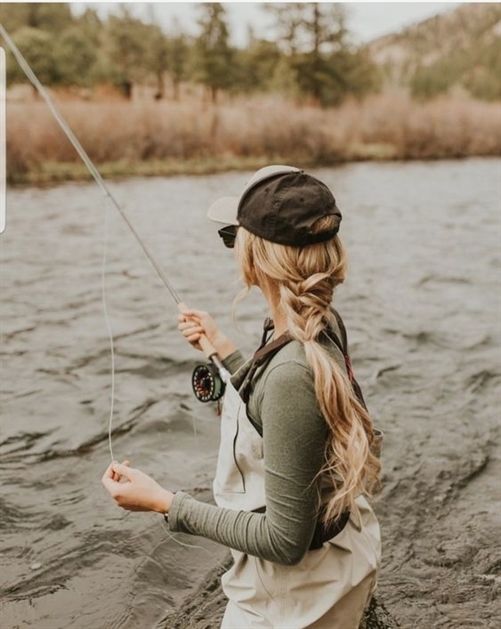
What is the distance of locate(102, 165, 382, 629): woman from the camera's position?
6.73 feet

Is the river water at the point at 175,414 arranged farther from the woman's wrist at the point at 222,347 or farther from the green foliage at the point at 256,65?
the green foliage at the point at 256,65

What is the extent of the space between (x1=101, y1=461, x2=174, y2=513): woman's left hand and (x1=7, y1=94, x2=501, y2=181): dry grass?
21232mm

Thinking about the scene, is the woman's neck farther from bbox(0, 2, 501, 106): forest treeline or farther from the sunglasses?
bbox(0, 2, 501, 106): forest treeline

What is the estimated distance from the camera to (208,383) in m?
A: 2.96

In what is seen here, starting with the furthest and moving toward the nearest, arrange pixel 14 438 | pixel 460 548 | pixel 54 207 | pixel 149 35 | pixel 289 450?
pixel 149 35 < pixel 54 207 < pixel 14 438 < pixel 460 548 < pixel 289 450

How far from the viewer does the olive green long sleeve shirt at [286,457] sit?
203 cm

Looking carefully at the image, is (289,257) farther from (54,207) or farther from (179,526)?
(54,207)

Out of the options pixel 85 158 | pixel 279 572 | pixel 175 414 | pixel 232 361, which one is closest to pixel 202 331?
pixel 232 361

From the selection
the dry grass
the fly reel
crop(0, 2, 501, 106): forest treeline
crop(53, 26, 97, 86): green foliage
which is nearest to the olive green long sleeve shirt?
the fly reel

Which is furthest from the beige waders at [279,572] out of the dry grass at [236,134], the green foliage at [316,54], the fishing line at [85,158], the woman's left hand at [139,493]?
the green foliage at [316,54]

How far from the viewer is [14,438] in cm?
551

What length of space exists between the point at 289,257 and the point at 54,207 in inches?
623

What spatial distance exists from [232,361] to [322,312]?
0.93m

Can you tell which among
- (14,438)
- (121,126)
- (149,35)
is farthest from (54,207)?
(149,35)
